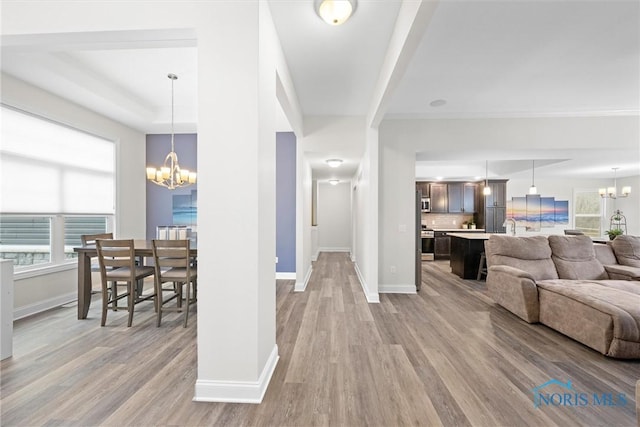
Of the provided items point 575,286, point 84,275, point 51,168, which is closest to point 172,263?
point 84,275

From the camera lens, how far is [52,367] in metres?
2.21

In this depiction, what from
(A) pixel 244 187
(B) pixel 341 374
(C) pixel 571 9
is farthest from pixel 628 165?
(A) pixel 244 187

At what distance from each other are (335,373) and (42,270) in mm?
3954

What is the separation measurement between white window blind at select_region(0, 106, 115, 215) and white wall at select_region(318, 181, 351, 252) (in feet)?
19.3

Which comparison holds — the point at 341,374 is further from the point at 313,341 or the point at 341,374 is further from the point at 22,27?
the point at 22,27

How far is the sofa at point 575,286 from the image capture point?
2.35m

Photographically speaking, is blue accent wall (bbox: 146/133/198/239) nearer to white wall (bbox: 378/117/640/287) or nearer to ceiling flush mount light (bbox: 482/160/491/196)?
white wall (bbox: 378/117/640/287)

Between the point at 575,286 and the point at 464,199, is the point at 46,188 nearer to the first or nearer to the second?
the point at 575,286

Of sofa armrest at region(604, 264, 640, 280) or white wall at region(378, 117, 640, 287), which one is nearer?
sofa armrest at region(604, 264, 640, 280)

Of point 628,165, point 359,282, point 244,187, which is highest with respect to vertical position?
point 628,165

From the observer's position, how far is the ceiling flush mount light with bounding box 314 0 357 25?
197cm

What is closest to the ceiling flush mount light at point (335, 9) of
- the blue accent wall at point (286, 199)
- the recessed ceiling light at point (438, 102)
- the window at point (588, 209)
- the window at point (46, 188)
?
the recessed ceiling light at point (438, 102)

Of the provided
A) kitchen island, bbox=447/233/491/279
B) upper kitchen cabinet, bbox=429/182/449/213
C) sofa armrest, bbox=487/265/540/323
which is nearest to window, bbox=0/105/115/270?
sofa armrest, bbox=487/265/540/323

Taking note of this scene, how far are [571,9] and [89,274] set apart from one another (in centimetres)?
535
